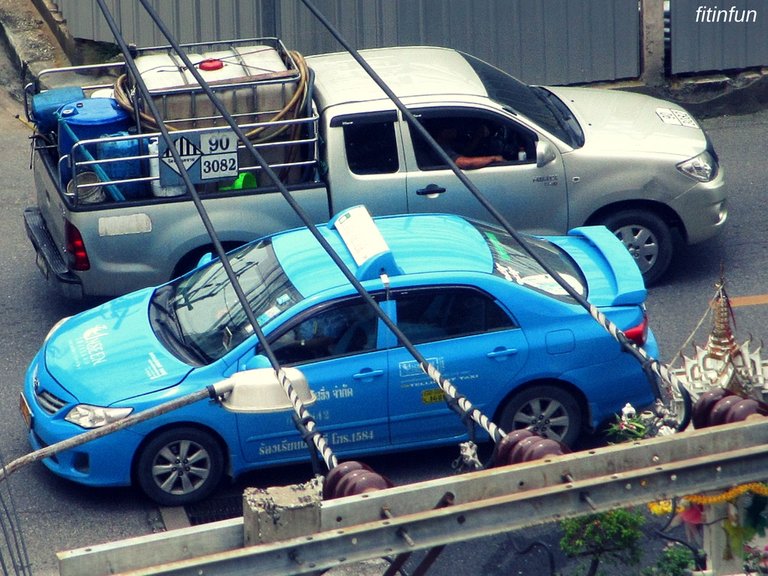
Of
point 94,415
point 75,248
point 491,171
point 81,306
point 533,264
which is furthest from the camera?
point 81,306

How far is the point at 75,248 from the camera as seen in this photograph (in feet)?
30.5

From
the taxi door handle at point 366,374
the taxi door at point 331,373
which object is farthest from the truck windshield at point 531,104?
the taxi door handle at point 366,374

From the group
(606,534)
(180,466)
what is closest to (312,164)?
(180,466)

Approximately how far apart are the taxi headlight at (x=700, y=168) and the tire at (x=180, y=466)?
4630 millimetres

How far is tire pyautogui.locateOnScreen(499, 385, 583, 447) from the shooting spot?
25.4 ft

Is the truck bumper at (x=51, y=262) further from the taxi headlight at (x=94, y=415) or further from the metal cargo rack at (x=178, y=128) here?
the taxi headlight at (x=94, y=415)

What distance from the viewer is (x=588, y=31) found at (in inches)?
539

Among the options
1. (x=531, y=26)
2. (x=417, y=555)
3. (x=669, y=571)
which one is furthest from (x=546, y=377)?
(x=531, y=26)

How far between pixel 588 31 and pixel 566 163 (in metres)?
4.49

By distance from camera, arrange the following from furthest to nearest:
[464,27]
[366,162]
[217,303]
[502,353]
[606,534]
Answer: [464,27]
[366,162]
[217,303]
[502,353]
[606,534]

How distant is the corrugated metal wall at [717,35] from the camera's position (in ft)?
45.3

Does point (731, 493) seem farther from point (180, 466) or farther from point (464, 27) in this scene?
point (464, 27)

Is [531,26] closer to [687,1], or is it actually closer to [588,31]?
[588,31]

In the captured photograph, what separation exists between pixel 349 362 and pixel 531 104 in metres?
3.68
